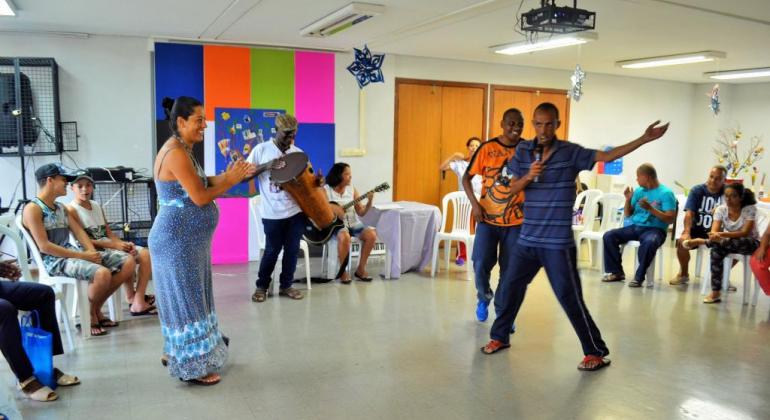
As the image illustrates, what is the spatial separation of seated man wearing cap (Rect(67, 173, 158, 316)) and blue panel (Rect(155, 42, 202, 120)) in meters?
2.11

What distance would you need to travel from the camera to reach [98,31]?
235 inches

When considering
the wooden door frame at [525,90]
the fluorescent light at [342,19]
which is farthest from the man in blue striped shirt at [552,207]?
the wooden door frame at [525,90]

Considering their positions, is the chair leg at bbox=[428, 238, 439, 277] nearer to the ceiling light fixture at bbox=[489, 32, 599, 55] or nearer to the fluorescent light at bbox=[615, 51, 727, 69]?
the ceiling light fixture at bbox=[489, 32, 599, 55]

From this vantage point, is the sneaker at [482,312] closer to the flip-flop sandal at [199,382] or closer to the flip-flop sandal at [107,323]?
the flip-flop sandal at [199,382]

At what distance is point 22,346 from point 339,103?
15.8ft

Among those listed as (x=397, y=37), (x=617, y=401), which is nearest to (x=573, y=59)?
(x=397, y=37)

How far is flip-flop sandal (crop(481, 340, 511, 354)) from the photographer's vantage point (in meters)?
3.90

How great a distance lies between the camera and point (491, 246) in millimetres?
4070

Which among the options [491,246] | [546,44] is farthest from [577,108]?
[491,246]

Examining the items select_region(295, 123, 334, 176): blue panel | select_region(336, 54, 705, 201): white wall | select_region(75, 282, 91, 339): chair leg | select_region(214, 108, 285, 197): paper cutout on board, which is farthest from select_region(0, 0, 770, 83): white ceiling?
select_region(75, 282, 91, 339): chair leg

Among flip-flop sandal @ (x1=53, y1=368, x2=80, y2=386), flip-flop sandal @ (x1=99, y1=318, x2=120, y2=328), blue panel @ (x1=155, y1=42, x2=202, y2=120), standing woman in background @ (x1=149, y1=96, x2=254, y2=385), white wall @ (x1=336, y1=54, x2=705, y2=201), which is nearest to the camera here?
standing woman in background @ (x1=149, y1=96, x2=254, y2=385)

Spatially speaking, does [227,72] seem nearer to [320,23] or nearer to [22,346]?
[320,23]

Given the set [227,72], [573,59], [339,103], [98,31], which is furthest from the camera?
[573,59]

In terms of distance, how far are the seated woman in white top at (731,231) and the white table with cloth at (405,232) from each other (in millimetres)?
2615
